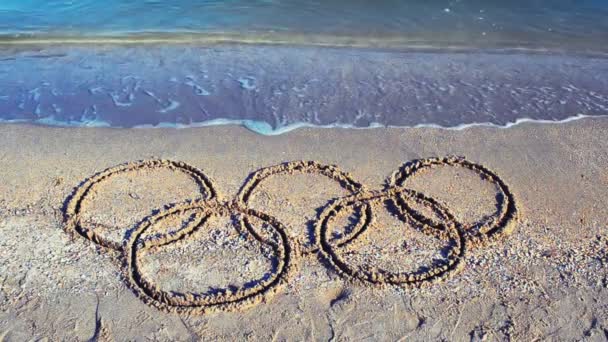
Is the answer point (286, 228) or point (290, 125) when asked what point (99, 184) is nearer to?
point (286, 228)

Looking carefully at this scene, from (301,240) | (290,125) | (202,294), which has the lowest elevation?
(202,294)

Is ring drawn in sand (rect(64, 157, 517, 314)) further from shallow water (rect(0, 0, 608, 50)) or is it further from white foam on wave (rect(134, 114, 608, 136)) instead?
shallow water (rect(0, 0, 608, 50))

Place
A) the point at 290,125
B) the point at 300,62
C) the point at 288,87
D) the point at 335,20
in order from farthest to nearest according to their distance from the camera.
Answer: the point at 335,20, the point at 300,62, the point at 288,87, the point at 290,125

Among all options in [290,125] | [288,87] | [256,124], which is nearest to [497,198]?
[290,125]

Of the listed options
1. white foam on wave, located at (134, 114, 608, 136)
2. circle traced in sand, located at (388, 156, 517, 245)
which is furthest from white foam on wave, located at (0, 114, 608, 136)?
circle traced in sand, located at (388, 156, 517, 245)

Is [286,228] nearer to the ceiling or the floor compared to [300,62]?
nearer to the floor
